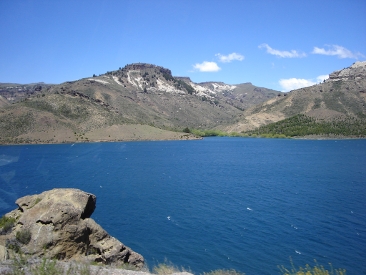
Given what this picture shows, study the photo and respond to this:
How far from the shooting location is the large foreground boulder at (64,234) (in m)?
16.7

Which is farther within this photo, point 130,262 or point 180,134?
point 180,134

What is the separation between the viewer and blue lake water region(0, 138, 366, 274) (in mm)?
23922

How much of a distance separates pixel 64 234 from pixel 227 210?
2142 centimetres

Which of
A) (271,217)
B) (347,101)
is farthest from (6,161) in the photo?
(347,101)

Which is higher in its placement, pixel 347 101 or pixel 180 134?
pixel 347 101

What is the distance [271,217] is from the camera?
32344 millimetres

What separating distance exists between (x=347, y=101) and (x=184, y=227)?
19144 cm

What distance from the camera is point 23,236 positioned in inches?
653

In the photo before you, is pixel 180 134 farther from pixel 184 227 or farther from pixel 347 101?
pixel 184 227

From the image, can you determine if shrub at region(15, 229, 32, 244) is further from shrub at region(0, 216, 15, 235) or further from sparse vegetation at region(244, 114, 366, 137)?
sparse vegetation at region(244, 114, 366, 137)

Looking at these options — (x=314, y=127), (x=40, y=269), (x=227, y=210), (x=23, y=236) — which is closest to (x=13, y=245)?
(x=23, y=236)

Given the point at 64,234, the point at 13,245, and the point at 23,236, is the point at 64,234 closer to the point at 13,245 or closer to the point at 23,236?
the point at 23,236

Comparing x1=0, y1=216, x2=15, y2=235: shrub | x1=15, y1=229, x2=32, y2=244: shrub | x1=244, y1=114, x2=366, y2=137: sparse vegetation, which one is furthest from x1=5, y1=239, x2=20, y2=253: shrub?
x1=244, y1=114, x2=366, y2=137: sparse vegetation

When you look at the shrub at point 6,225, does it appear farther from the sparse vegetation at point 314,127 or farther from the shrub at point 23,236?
the sparse vegetation at point 314,127
